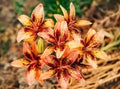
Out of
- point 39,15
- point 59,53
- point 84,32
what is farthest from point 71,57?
point 84,32

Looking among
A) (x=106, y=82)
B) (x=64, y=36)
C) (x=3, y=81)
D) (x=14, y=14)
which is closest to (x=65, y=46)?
(x=64, y=36)

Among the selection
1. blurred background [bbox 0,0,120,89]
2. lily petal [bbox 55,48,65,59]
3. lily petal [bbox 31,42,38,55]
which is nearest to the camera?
lily petal [bbox 55,48,65,59]

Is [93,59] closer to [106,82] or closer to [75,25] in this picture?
[75,25]

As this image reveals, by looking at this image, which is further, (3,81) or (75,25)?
(3,81)

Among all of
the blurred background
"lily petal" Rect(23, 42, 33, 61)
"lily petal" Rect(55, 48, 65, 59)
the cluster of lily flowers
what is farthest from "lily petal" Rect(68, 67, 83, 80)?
Result: the blurred background

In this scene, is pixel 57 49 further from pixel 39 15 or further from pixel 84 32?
pixel 84 32

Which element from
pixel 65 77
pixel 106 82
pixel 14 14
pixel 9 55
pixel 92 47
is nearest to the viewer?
pixel 65 77

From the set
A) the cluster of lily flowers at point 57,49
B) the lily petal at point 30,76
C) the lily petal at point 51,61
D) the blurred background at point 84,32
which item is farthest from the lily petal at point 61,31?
the blurred background at point 84,32

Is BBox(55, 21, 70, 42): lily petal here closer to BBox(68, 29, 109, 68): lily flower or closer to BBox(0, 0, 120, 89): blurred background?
BBox(68, 29, 109, 68): lily flower
